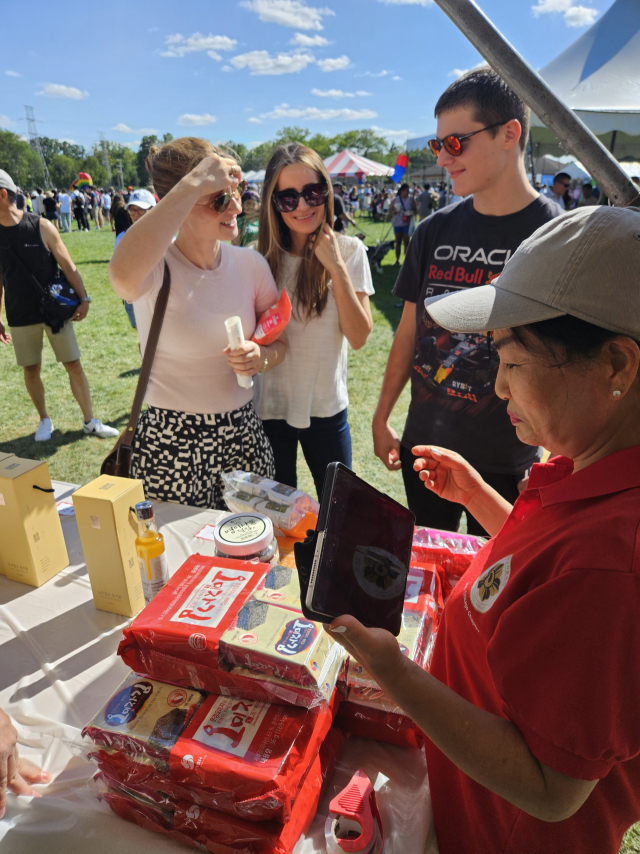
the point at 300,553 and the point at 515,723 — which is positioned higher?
the point at 300,553

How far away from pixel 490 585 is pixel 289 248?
6.27 ft

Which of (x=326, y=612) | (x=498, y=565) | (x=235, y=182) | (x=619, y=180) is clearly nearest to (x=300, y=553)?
(x=326, y=612)

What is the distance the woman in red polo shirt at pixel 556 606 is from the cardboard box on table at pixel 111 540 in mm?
787

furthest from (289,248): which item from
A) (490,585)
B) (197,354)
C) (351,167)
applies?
(351,167)

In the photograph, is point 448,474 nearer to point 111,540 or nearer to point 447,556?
point 447,556

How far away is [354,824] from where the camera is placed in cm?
87

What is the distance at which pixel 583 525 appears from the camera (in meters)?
0.69

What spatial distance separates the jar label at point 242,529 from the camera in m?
1.35

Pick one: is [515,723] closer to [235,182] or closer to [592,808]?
[592,808]

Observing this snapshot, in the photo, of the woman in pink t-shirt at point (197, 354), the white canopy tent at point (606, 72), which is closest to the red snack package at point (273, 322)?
the woman in pink t-shirt at point (197, 354)

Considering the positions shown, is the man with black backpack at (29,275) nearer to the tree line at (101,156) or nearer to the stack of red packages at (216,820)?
the stack of red packages at (216,820)

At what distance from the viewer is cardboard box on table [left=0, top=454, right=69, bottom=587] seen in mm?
1453

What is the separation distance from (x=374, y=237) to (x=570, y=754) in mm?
19741

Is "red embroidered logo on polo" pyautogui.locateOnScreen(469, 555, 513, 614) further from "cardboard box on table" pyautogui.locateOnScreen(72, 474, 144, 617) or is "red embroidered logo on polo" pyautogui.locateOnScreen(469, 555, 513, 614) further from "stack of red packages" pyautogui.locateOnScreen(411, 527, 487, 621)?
"cardboard box on table" pyautogui.locateOnScreen(72, 474, 144, 617)
